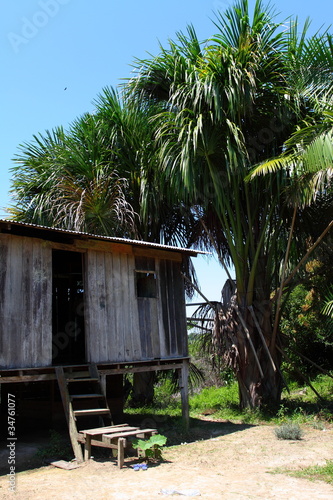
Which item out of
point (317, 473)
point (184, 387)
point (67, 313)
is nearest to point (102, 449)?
point (184, 387)

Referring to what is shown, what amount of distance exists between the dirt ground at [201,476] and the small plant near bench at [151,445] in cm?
22

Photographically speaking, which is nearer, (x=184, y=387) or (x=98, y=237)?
→ (x=98, y=237)

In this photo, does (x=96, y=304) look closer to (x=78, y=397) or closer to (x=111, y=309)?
(x=111, y=309)

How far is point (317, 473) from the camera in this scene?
701cm

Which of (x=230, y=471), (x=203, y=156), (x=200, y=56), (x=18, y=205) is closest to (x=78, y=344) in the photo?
(x=18, y=205)

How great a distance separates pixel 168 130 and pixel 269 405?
7335 mm

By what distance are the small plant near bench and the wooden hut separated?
1638mm

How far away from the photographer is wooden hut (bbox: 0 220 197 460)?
8719 millimetres

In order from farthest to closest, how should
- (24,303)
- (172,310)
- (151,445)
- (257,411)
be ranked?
(257,411), (172,310), (24,303), (151,445)

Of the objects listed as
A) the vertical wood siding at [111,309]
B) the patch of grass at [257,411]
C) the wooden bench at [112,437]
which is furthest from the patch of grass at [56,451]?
the patch of grass at [257,411]

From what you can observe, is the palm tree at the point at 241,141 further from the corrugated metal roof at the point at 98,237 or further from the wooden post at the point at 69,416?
the wooden post at the point at 69,416

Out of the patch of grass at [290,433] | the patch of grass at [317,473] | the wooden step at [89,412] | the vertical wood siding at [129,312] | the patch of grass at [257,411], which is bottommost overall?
the patch of grass at [317,473]

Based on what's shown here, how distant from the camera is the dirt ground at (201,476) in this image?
6.27 metres

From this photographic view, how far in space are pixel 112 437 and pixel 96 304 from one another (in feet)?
9.75
